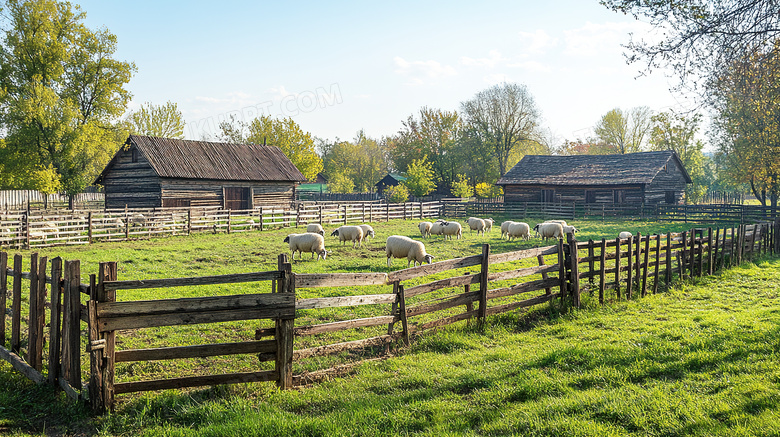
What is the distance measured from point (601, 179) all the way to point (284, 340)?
1546 inches

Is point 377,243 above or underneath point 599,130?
underneath

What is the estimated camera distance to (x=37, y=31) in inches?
1336

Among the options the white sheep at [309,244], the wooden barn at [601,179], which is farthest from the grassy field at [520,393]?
the wooden barn at [601,179]

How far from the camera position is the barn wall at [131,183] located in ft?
98.6

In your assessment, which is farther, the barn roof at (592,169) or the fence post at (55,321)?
the barn roof at (592,169)

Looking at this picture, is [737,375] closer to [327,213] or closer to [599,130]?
[327,213]

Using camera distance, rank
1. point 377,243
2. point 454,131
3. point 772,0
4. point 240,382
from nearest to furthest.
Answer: point 240,382, point 772,0, point 377,243, point 454,131

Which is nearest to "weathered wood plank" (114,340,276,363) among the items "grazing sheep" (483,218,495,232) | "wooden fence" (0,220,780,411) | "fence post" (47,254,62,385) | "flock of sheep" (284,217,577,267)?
"wooden fence" (0,220,780,411)

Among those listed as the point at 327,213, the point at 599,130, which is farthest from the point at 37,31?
the point at 599,130

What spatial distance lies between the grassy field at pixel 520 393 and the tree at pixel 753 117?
4300 millimetres

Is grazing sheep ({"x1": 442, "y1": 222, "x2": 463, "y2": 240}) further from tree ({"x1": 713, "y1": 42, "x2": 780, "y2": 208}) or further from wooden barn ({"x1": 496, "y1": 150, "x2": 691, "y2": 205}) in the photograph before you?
wooden barn ({"x1": 496, "y1": 150, "x2": 691, "y2": 205})

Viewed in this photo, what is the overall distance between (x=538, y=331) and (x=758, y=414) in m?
3.83

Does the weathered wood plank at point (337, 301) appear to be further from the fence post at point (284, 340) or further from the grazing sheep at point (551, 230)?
the grazing sheep at point (551, 230)

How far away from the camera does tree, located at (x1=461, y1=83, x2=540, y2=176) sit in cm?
5725
